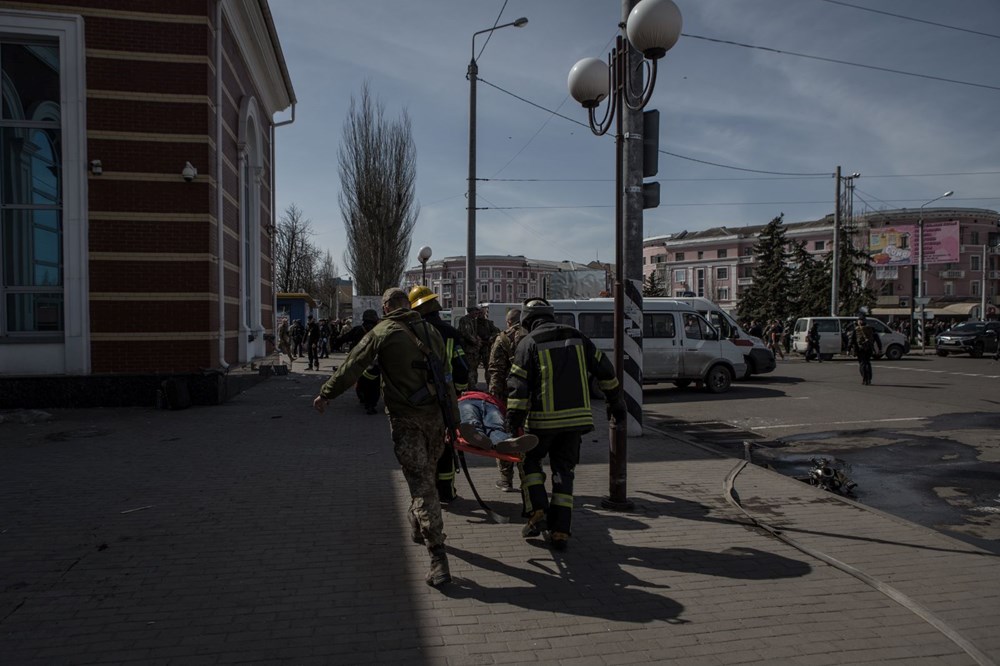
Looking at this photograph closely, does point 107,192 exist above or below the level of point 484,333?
above

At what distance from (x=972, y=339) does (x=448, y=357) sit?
31.7 m

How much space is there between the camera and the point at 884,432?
33.5ft

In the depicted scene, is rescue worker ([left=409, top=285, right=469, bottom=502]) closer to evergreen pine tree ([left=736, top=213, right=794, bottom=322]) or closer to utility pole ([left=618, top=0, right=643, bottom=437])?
utility pole ([left=618, top=0, right=643, bottom=437])

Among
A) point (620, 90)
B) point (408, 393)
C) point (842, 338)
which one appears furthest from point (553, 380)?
point (842, 338)

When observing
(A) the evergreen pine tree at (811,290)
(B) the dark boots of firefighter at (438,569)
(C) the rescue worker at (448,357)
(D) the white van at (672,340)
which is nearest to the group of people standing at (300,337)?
(D) the white van at (672,340)

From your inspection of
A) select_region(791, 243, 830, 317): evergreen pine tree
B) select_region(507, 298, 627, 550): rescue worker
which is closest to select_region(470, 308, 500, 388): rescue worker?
select_region(507, 298, 627, 550): rescue worker

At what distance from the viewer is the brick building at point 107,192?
11125 mm

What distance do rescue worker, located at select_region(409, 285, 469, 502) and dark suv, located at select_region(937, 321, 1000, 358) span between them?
101ft

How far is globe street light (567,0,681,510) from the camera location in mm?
5398

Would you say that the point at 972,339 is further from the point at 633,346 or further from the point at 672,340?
the point at 633,346

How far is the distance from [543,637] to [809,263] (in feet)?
166

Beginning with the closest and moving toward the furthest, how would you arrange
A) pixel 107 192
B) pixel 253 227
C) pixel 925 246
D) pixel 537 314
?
pixel 537 314
pixel 107 192
pixel 253 227
pixel 925 246

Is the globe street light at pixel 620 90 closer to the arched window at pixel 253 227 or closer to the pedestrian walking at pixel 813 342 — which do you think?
the arched window at pixel 253 227

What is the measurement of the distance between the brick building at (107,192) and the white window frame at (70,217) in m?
0.02
